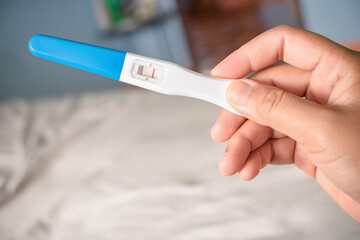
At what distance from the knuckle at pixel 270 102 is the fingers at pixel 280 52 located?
0.17 meters

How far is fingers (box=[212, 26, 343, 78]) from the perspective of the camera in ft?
2.28

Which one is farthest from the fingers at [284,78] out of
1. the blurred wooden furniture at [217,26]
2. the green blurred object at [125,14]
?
the blurred wooden furniture at [217,26]

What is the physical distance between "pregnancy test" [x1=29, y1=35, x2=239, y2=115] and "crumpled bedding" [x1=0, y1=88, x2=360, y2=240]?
226mm

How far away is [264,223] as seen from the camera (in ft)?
2.17

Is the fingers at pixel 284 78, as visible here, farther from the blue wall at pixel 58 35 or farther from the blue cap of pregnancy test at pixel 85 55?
the blue wall at pixel 58 35

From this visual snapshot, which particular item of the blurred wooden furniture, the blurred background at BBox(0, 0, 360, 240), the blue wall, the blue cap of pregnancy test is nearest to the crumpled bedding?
the blurred background at BBox(0, 0, 360, 240)

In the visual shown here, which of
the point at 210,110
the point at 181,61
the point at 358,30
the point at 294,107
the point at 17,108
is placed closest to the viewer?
the point at 294,107

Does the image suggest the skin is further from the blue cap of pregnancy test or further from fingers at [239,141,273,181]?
the blue cap of pregnancy test

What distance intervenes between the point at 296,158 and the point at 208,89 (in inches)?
11.7

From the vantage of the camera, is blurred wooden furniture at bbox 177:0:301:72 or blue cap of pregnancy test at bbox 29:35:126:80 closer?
blue cap of pregnancy test at bbox 29:35:126:80

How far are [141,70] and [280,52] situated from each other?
0.34 meters

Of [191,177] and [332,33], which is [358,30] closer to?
[332,33]

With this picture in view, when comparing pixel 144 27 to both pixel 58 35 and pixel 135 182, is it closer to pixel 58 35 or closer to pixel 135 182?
pixel 58 35

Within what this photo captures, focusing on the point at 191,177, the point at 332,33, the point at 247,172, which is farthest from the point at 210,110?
the point at 332,33
